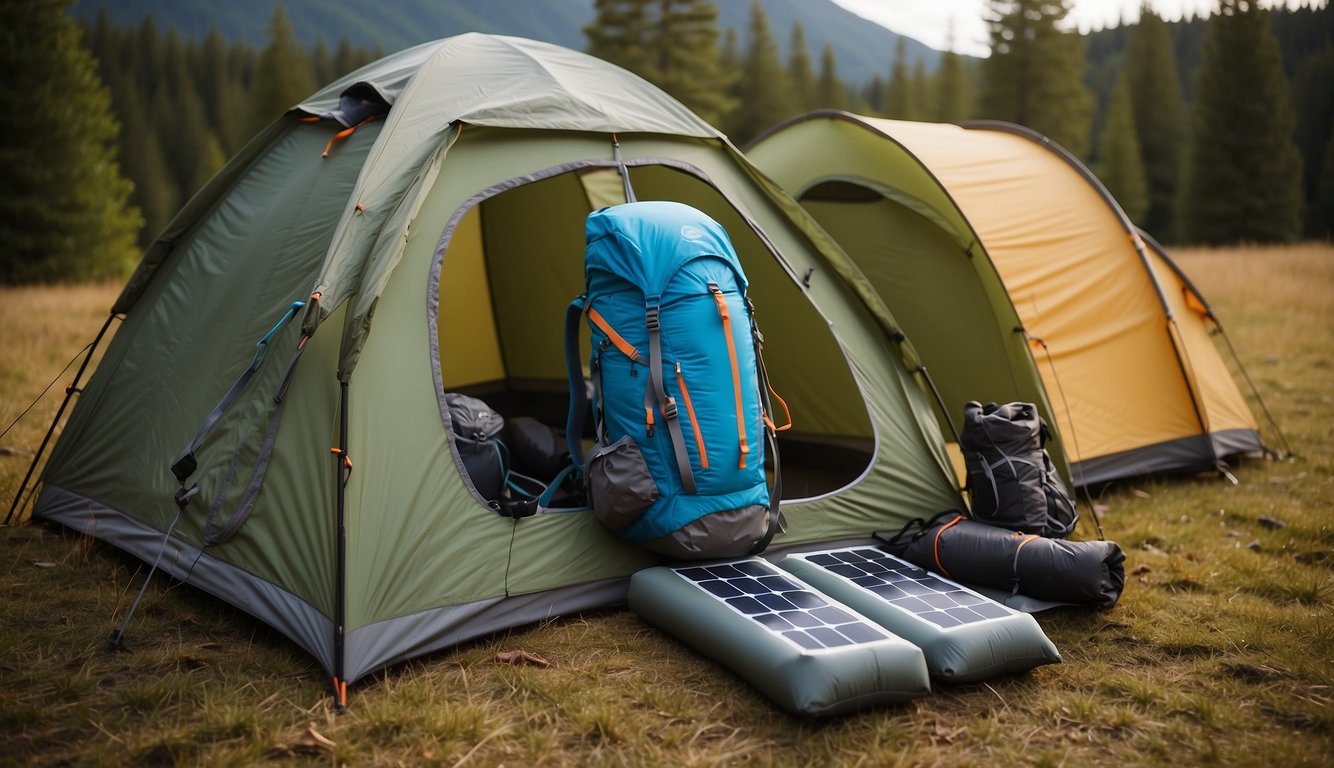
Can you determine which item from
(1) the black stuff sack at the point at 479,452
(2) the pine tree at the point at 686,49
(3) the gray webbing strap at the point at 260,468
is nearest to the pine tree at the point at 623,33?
(2) the pine tree at the point at 686,49

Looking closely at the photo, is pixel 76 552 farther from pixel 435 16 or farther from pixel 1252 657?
pixel 435 16

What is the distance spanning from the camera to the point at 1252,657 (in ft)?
11.1

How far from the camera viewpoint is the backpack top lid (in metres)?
3.57

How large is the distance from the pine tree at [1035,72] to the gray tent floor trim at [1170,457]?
2912cm

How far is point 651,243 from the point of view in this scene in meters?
3.61

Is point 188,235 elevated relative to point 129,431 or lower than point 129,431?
elevated

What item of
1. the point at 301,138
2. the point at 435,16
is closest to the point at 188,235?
the point at 301,138

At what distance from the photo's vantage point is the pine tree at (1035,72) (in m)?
32.7

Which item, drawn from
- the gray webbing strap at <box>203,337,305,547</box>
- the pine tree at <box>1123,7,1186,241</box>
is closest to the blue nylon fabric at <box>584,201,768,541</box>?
the gray webbing strap at <box>203,337,305,547</box>

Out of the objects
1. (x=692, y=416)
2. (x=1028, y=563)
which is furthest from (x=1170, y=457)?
(x=692, y=416)

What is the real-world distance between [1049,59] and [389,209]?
111ft

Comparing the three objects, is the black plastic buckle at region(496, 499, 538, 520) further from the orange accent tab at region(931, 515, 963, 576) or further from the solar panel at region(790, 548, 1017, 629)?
the orange accent tab at region(931, 515, 963, 576)

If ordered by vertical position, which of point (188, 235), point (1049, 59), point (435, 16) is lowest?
point (188, 235)

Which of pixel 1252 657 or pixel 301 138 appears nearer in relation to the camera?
pixel 1252 657
